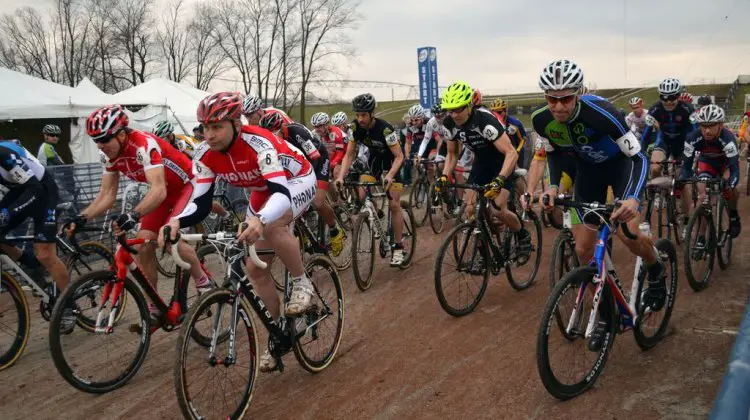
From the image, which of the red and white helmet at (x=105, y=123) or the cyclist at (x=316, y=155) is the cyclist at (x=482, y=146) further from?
the red and white helmet at (x=105, y=123)

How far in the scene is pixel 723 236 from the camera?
6977 millimetres

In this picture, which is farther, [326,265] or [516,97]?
[516,97]

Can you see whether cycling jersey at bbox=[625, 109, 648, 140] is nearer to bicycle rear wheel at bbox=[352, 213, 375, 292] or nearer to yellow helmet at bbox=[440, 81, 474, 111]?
yellow helmet at bbox=[440, 81, 474, 111]

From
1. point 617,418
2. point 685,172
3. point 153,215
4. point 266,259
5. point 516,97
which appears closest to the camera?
point 617,418

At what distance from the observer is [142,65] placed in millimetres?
38250

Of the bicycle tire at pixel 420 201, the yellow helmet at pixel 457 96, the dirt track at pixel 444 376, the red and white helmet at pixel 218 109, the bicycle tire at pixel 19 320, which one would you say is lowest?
the dirt track at pixel 444 376

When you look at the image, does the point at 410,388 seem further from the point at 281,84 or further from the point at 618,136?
the point at 281,84

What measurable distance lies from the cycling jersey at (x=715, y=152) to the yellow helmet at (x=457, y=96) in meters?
3.51

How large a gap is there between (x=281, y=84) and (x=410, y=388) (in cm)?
3679

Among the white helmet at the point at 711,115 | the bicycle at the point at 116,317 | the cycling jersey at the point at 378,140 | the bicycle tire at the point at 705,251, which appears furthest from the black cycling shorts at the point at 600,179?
the white helmet at the point at 711,115

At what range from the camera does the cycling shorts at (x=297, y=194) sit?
4395mm

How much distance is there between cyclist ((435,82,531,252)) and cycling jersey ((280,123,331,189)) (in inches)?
65.9

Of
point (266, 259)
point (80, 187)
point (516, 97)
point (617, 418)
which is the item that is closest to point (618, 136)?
point (617, 418)

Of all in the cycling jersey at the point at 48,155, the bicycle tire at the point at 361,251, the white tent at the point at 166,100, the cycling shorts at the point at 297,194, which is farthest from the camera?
the white tent at the point at 166,100
